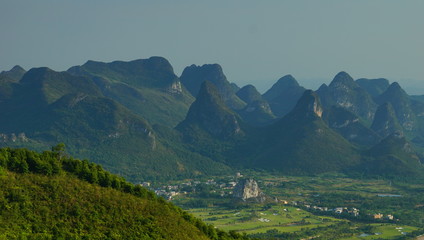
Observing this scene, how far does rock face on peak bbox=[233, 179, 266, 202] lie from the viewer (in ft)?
507

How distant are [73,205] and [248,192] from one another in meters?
102

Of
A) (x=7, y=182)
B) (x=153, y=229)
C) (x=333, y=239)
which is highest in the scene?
(x=7, y=182)

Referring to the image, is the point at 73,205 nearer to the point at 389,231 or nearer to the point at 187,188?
the point at 389,231

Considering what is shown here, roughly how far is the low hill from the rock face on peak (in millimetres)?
89643

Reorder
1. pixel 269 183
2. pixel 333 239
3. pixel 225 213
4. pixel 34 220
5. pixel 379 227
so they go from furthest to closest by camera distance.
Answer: pixel 269 183 → pixel 225 213 → pixel 379 227 → pixel 333 239 → pixel 34 220

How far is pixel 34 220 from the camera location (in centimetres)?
5231

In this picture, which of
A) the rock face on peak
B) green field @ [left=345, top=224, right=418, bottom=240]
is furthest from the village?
green field @ [left=345, top=224, right=418, bottom=240]

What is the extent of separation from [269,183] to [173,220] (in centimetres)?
13165

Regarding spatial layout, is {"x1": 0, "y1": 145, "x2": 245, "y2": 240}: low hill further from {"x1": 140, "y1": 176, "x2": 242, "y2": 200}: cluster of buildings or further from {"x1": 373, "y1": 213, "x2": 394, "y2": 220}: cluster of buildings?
{"x1": 140, "y1": 176, "x2": 242, "y2": 200}: cluster of buildings

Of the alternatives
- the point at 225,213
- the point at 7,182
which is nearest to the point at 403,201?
the point at 225,213

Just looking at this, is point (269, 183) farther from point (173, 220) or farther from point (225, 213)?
point (173, 220)

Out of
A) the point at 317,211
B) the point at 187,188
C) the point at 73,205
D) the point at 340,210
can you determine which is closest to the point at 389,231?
the point at 340,210

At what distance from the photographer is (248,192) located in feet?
509

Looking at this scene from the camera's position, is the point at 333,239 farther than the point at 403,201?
No
